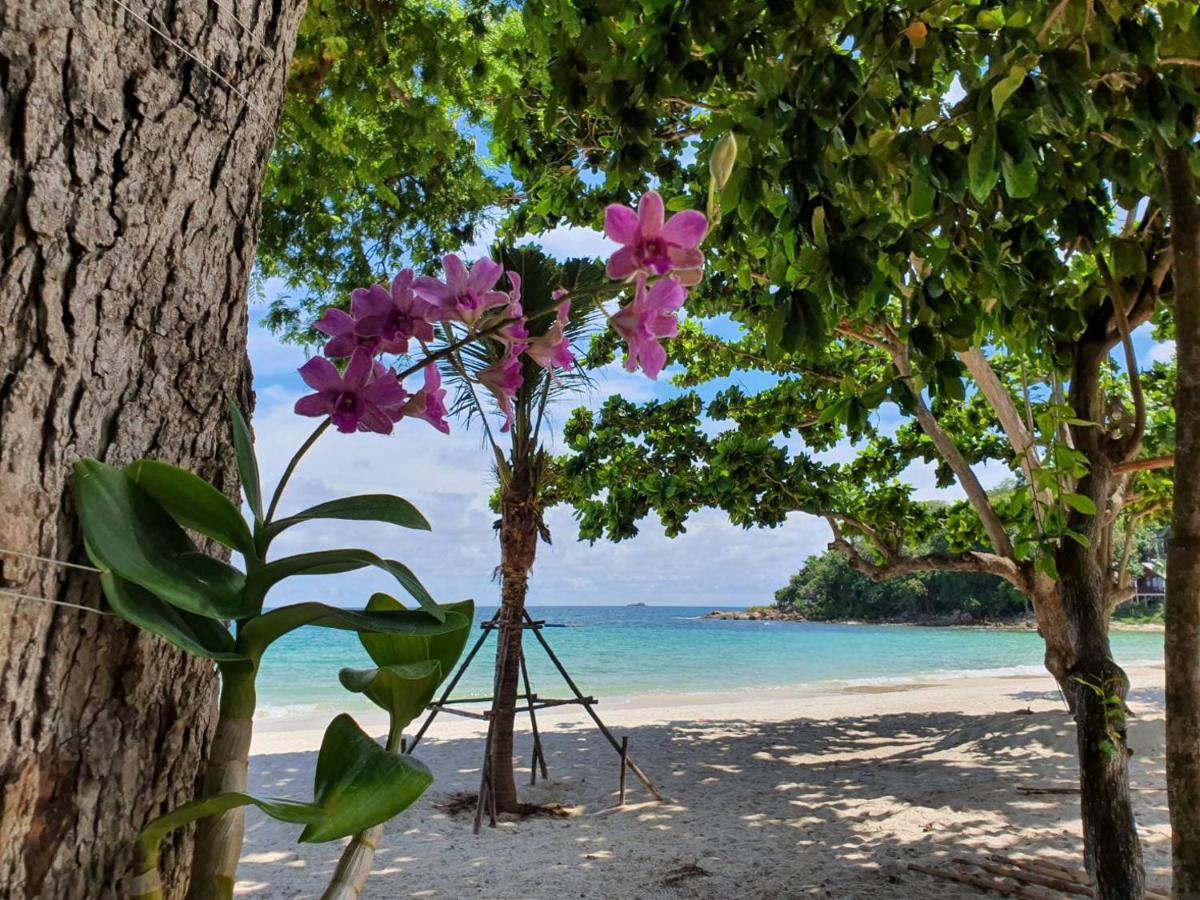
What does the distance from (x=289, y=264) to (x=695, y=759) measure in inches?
214

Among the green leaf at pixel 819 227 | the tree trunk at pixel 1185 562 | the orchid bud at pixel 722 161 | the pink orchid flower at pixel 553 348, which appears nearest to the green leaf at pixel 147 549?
the pink orchid flower at pixel 553 348

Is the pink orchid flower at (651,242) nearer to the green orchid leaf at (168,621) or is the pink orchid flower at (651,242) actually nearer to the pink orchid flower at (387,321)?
the pink orchid flower at (387,321)

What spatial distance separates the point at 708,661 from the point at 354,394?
2946 centimetres

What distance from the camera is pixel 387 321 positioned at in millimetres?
721

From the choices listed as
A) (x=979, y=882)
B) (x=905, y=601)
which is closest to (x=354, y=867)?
(x=979, y=882)

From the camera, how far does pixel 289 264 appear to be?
502 centimetres

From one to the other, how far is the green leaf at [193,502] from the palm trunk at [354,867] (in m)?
0.22

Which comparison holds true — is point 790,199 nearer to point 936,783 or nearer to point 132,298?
point 132,298

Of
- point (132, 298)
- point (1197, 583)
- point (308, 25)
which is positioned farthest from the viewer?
point (308, 25)

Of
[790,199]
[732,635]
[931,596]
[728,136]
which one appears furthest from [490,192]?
[931,596]

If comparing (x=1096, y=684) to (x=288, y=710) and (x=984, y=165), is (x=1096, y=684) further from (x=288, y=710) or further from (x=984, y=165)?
(x=288, y=710)

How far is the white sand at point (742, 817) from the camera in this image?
3.91m

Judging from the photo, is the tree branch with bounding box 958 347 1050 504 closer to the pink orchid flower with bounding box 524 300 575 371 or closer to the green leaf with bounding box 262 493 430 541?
the pink orchid flower with bounding box 524 300 575 371

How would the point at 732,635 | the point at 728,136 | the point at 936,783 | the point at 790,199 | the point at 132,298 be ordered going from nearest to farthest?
the point at 132,298, the point at 728,136, the point at 790,199, the point at 936,783, the point at 732,635
